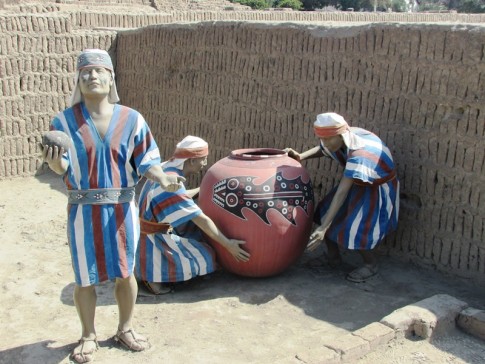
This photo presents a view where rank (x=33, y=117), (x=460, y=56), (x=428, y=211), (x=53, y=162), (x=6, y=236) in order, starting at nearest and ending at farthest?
(x=53, y=162), (x=460, y=56), (x=428, y=211), (x=6, y=236), (x=33, y=117)

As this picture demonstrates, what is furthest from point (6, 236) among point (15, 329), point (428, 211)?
point (428, 211)

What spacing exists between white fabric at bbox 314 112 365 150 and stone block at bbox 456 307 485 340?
1.29 metres

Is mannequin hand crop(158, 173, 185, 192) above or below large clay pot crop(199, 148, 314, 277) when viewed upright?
above

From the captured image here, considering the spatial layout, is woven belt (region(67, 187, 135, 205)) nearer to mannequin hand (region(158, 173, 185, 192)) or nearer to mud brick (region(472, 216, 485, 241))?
mannequin hand (region(158, 173, 185, 192))

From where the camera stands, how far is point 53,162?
3143 millimetres

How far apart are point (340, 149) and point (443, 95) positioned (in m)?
0.81

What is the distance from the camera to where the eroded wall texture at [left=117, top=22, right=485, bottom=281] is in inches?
177

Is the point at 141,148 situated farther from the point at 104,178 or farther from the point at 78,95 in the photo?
the point at 78,95

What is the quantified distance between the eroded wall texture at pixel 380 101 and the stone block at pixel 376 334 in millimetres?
1209

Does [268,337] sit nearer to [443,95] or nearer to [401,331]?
[401,331]

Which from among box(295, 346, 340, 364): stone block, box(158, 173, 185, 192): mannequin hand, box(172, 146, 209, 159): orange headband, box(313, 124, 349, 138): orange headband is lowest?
box(295, 346, 340, 364): stone block

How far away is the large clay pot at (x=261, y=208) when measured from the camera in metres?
4.50

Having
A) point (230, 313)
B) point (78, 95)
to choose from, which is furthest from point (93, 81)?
point (230, 313)

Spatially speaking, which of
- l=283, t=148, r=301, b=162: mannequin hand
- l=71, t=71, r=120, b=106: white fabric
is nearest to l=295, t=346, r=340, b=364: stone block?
l=71, t=71, r=120, b=106: white fabric
